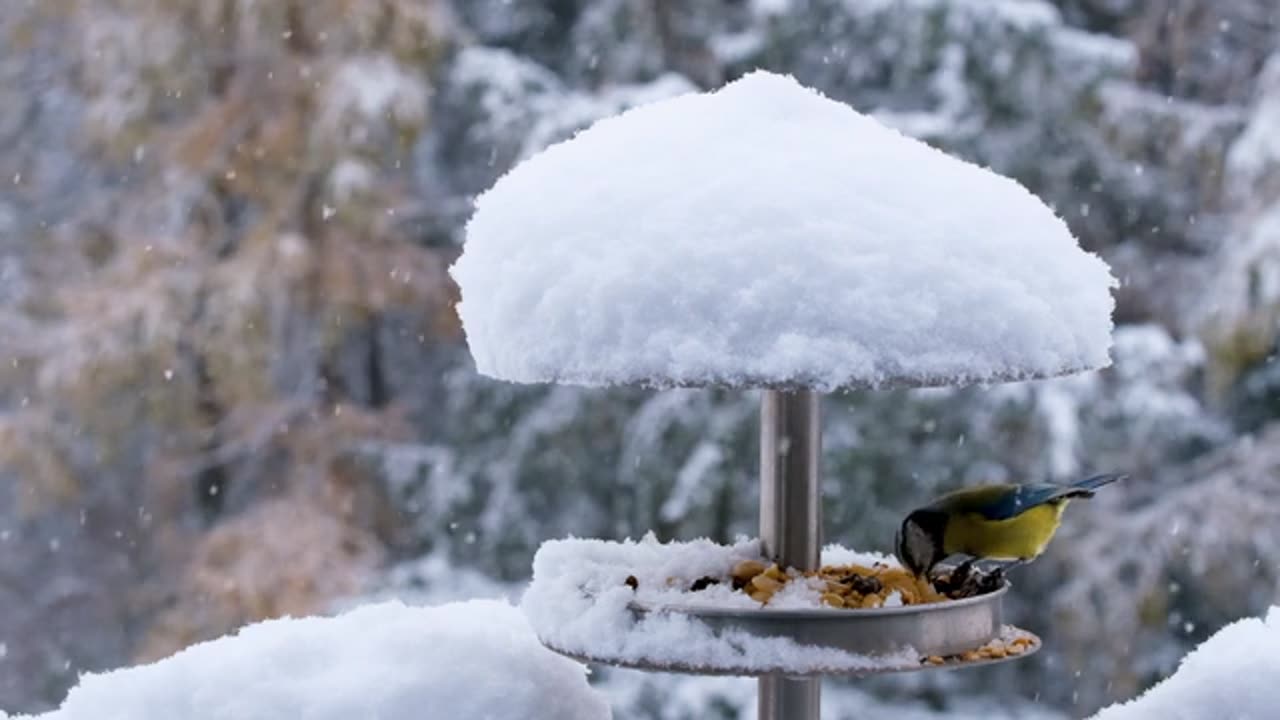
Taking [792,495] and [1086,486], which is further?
[1086,486]

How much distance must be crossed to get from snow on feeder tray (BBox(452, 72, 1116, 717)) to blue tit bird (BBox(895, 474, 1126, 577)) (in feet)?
0.29

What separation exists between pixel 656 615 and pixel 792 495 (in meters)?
0.23

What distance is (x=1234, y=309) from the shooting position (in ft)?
18.6

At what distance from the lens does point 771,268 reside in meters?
1.28

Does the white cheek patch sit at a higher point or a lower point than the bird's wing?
lower

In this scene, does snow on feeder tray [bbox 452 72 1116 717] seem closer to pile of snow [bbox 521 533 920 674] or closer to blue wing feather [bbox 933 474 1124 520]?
pile of snow [bbox 521 533 920 674]

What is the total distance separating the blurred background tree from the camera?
5.80m

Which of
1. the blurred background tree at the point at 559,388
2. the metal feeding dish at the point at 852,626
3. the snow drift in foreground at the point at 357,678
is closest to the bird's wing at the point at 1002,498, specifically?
the metal feeding dish at the point at 852,626

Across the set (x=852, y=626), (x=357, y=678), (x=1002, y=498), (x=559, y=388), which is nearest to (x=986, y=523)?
(x=1002, y=498)

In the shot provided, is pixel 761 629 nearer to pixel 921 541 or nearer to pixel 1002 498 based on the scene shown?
pixel 921 541

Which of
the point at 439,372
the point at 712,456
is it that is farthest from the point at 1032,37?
the point at 439,372

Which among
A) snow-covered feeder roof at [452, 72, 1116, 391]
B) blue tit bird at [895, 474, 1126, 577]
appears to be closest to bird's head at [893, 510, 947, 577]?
blue tit bird at [895, 474, 1126, 577]

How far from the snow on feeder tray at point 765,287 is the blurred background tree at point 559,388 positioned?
4.24m

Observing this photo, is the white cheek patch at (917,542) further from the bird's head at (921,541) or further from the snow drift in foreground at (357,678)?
the snow drift in foreground at (357,678)
